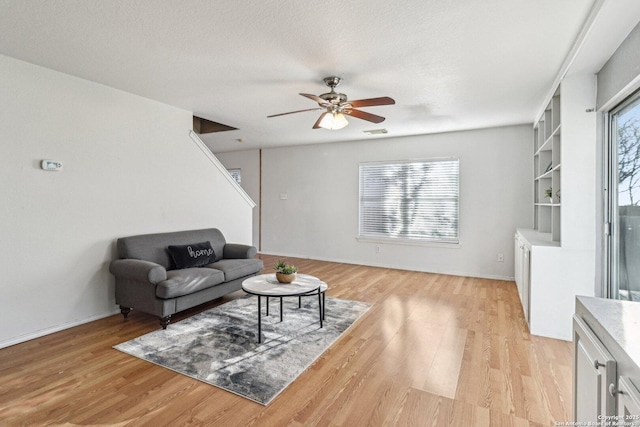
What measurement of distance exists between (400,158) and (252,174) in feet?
12.0

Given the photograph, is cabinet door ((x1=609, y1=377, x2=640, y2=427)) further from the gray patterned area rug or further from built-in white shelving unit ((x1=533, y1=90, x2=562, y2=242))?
built-in white shelving unit ((x1=533, y1=90, x2=562, y2=242))

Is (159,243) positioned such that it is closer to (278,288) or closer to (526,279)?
(278,288)

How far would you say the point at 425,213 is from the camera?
5949 mm

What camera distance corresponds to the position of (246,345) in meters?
2.85

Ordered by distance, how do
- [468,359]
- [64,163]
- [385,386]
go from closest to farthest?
[385,386] → [468,359] → [64,163]

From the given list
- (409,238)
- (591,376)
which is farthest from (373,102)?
(409,238)

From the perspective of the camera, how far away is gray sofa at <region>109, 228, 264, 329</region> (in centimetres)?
316

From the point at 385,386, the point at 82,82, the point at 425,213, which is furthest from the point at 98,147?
the point at 425,213

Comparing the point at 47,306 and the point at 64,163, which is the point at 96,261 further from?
the point at 64,163

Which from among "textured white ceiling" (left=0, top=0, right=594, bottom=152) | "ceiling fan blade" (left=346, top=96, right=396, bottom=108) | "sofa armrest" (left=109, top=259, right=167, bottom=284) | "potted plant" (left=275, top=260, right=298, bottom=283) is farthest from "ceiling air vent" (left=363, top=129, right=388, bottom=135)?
"sofa armrest" (left=109, top=259, right=167, bottom=284)

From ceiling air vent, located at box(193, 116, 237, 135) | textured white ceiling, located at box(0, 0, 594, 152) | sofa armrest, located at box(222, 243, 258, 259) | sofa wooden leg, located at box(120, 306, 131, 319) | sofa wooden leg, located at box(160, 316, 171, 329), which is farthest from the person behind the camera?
ceiling air vent, located at box(193, 116, 237, 135)

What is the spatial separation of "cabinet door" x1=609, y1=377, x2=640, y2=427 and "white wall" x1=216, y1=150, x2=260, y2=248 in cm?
724

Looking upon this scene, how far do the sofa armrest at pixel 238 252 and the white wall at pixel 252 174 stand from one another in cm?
326

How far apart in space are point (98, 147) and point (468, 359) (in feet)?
13.9
